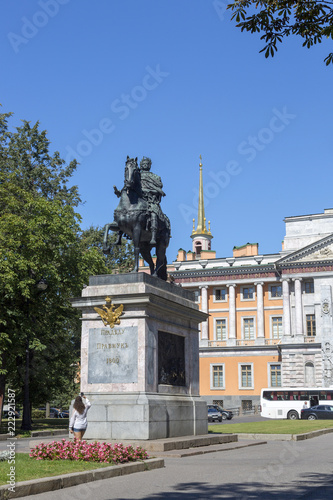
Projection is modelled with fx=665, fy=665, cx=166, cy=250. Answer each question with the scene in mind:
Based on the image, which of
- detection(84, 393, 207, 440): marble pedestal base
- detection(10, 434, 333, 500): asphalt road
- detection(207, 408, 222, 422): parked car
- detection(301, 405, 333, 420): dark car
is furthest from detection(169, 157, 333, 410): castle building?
detection(10, 434, 333, 500): asphalt road

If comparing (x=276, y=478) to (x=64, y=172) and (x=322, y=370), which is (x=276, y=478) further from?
(x=322, y=370)

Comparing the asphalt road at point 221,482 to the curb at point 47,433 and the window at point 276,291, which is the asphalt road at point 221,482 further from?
the window at point 276,291

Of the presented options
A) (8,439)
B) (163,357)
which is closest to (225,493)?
(163,357)

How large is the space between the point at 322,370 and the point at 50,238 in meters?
44.1

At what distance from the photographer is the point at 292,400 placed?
59.2 metres

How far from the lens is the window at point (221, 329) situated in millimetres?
80125

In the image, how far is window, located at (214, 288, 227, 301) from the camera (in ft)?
266

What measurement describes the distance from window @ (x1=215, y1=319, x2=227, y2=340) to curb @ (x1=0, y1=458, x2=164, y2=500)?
2650 inches

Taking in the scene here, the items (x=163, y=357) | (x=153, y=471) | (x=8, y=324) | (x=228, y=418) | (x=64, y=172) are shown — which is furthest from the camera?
(x=228, y=418)

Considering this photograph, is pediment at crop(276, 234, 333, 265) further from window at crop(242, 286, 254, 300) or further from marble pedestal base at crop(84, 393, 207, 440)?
marble pedestal base at crop(84, 393, 207, 440)

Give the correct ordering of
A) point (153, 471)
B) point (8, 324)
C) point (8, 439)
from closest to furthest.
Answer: point (153, 471) → point (8, 439) → point (8, 324)

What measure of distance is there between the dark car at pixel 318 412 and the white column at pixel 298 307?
20.5 m

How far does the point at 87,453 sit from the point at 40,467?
1451mm

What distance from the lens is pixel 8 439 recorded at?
25.9m
